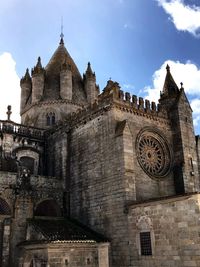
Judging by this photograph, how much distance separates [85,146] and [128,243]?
26.4 ft

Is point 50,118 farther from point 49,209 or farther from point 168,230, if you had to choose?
point 168,230

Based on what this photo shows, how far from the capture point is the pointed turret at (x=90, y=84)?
35753 millimetres

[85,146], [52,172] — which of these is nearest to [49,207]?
[52,172]

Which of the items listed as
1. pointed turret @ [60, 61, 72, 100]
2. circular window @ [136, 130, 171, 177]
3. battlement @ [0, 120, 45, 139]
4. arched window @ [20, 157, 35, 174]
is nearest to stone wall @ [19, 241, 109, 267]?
circular window @ [136, 130, 171, 177]

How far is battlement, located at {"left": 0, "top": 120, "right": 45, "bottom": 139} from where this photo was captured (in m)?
27.4

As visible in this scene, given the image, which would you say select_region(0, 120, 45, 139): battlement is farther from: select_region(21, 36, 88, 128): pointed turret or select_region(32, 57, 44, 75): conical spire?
select_region(32, 57, 44, 75): conical spire

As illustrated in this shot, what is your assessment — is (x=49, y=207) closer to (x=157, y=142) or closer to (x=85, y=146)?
(x=85, y=146)

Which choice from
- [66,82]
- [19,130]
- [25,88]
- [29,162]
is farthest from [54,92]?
[29,162]

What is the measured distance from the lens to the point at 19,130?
2833 centimetres

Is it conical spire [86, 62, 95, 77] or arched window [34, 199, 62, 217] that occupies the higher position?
conical spire [86, 62, 95, 77]

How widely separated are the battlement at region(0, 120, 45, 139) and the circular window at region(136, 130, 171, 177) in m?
10.2

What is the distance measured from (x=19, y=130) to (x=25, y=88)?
938cm

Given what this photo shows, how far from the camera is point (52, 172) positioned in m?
27.7

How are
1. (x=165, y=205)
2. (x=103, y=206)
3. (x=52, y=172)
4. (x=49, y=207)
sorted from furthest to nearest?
(x=52, y=172) → (x=49, y=207) → (x=103, y=206) → (x=165, y=205)
